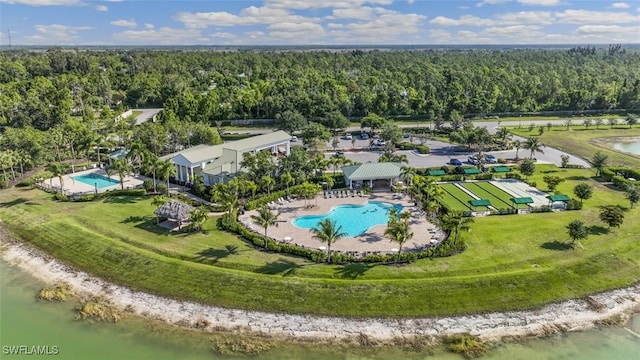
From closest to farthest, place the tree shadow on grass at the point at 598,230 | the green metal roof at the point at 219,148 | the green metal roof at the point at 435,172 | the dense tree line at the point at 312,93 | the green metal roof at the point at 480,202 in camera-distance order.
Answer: the tree shadow on grass at the point at 598,230
the green metal roof at the point at 480,202
the green metal roof at the point at 219,148
the green metal roof at the point at 435,172
the dense tree line at the point at 312,93

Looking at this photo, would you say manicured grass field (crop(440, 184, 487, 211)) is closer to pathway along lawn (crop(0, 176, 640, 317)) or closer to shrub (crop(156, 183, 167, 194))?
pathway along lawn (crop(0, 176, 640, 317))

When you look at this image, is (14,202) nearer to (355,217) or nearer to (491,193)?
(355,217)

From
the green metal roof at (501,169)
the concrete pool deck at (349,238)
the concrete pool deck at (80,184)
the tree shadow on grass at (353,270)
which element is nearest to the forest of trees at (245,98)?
the concrete pool deck at (80,184)

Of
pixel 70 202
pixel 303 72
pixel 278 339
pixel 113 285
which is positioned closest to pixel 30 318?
pixel 113 285

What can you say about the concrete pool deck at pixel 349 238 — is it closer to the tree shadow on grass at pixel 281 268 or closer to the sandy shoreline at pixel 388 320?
the tree shadow on grass at pixel 281 268

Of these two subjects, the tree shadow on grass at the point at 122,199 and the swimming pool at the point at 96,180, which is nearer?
the tree shadow on grass at the point at 122,199

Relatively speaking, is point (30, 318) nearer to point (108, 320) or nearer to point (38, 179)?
point (108, 320)

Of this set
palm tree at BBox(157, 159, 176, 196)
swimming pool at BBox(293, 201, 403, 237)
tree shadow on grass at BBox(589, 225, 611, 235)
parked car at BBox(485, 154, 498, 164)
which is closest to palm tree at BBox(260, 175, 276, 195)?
swimming pool at BBox(293, 201, 403, 237)
